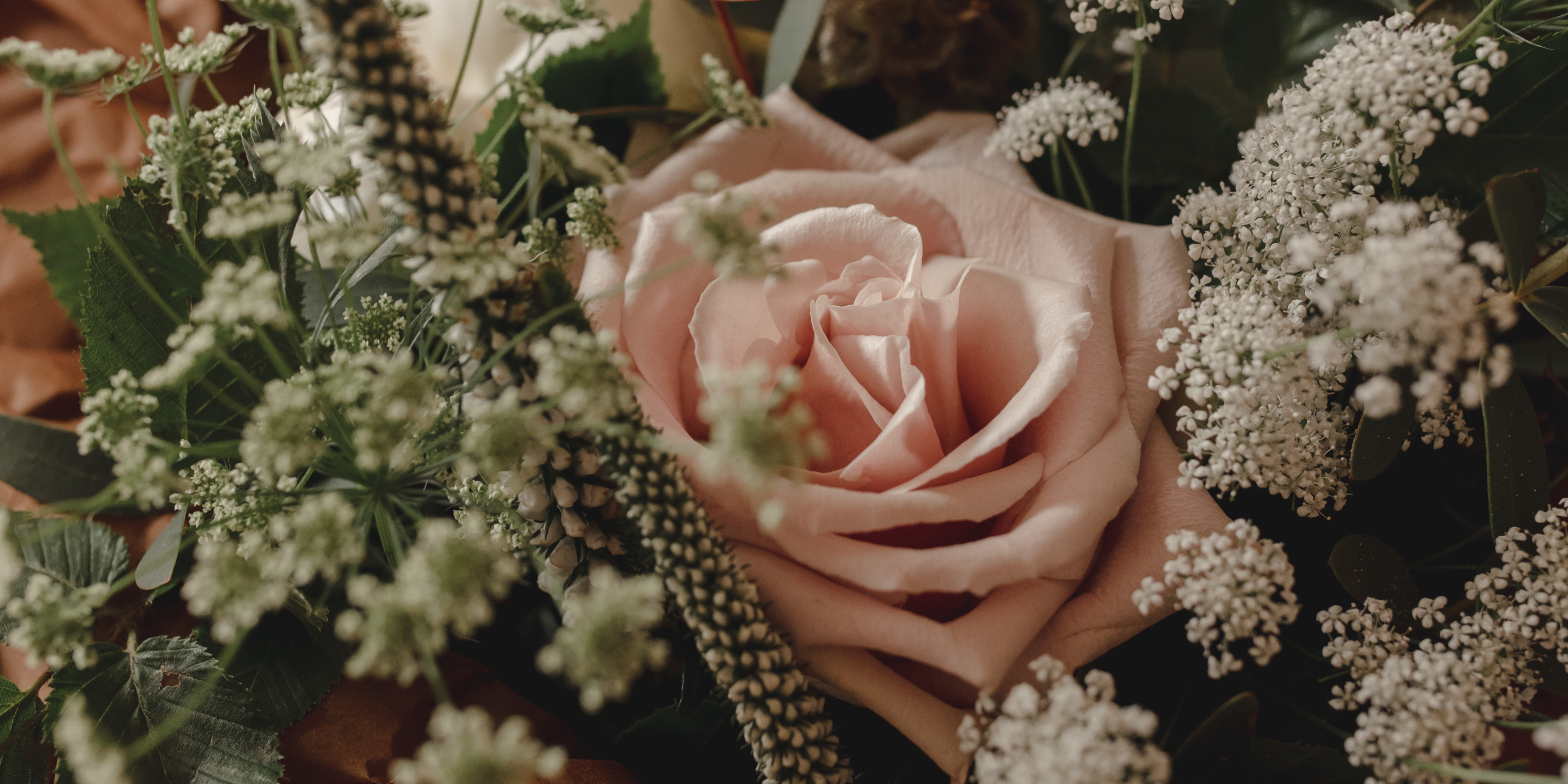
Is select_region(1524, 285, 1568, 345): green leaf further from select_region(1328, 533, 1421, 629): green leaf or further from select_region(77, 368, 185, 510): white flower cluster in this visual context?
select_region(77, 368, 185, 510): white flower cluster

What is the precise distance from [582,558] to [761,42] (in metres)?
0.60

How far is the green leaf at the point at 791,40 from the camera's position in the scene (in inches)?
27.6

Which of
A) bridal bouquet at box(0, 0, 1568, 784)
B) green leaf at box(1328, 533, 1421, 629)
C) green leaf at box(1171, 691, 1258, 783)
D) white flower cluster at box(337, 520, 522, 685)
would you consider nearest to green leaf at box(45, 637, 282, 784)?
bridal bouquet at box(0, 0, 1568, 784)

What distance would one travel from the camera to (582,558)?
448 millimetres

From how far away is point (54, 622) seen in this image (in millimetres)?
340

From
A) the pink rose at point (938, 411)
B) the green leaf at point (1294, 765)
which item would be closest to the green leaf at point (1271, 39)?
the pink rose at point (938, 411)

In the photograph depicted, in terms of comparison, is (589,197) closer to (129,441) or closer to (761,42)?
(129,441)

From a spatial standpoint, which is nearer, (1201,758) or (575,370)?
(575,370)

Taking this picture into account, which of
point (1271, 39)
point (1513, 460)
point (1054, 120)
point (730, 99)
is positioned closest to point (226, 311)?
point (730, 99)

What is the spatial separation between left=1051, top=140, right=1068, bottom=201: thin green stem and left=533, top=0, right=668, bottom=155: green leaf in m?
0.31

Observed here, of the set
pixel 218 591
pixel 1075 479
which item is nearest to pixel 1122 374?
pixel 1075 479

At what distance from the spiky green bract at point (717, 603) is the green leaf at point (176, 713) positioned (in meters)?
0.27

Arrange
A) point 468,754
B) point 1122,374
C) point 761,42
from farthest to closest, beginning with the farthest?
1. point 761,42
2. point 1122,374
3. point 468,754

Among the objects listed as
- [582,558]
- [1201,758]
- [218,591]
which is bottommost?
[1201,758]
